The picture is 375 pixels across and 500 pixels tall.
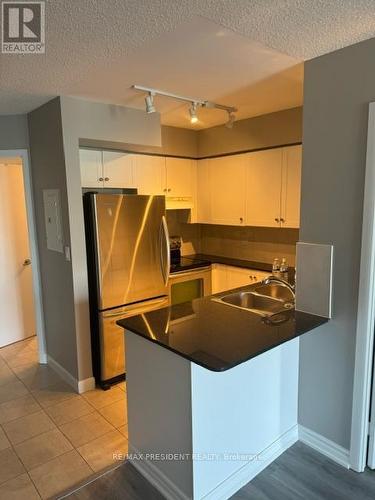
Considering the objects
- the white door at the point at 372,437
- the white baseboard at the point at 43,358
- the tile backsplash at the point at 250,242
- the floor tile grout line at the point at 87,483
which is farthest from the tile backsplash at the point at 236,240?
the floor tile grout line at the point at 87,483

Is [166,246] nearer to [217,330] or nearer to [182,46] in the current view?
[217,330]

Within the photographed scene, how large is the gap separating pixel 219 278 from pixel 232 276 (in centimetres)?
21

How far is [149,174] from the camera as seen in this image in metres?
3.66

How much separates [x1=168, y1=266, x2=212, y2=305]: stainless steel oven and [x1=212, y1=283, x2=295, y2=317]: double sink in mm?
1128

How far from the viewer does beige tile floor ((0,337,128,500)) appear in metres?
2.10

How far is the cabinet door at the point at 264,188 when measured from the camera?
3.44m

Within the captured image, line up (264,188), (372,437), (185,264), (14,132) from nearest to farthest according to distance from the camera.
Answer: (372,437)
(14,132)
(264,188)
(185,264)

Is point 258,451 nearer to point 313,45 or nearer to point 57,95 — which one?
point 313,45

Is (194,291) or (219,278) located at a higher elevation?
(219,278)

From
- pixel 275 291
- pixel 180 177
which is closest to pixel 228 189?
pixel 180 177

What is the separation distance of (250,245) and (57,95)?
2518mm

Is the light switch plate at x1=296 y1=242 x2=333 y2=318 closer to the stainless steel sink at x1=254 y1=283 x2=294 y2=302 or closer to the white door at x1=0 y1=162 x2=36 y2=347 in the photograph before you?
the stainless steel sink at x1=254 y1=283 x2=294 y2=302

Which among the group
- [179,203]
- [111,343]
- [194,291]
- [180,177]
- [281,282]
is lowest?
[111,343]

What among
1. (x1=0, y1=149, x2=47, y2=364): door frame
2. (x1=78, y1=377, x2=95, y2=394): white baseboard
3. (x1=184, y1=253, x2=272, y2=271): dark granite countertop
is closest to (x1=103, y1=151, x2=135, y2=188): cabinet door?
(x1=0, y1=149, x2=47, y2=364): door frame
